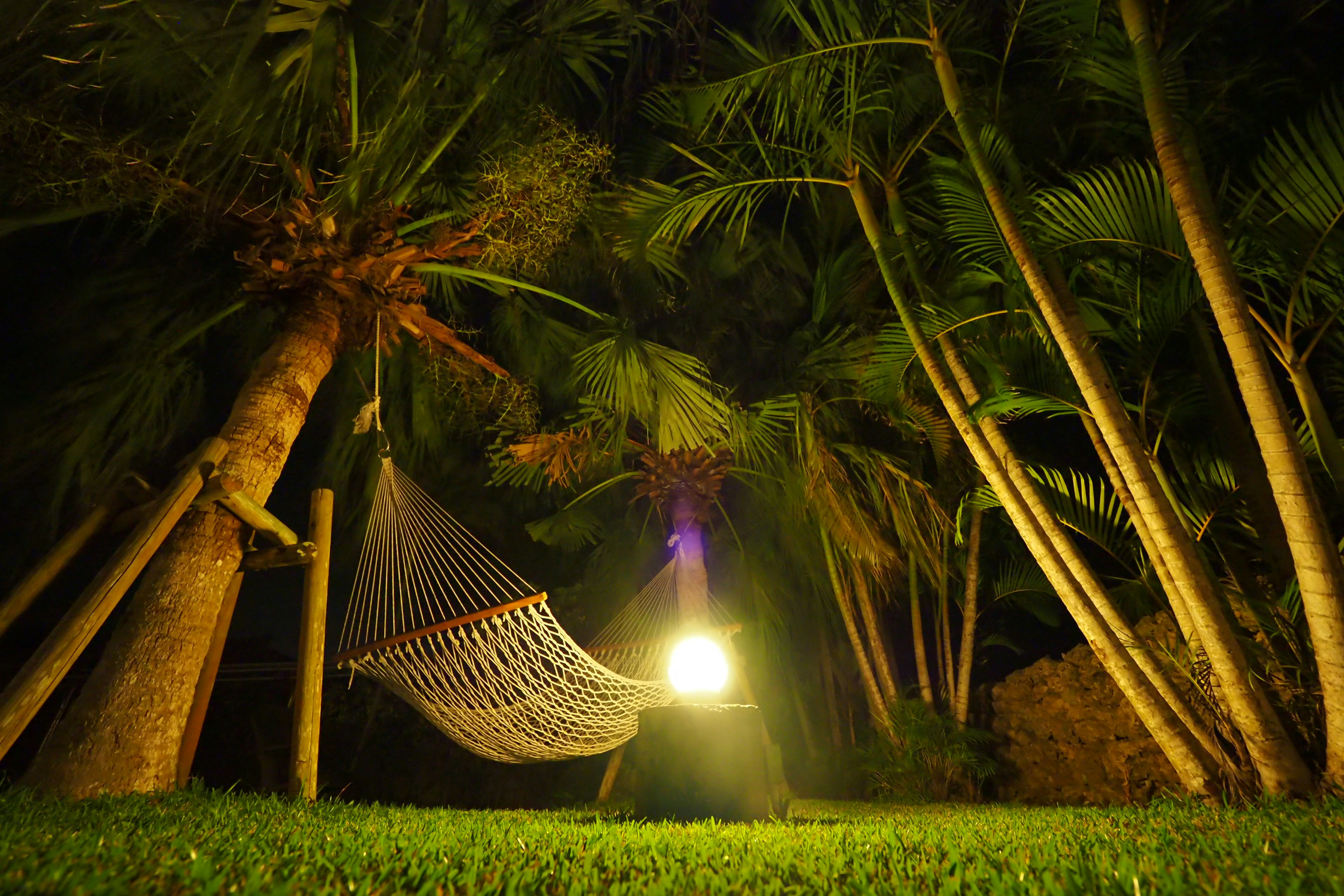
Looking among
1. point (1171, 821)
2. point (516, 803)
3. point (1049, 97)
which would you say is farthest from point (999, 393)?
point (516, 803)

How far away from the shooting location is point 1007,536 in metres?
4.68

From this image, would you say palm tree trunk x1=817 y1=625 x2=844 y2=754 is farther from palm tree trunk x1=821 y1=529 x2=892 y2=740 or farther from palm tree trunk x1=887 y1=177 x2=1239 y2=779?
palm tree trunk x1=887 y1=177 x2=1239 y2=779

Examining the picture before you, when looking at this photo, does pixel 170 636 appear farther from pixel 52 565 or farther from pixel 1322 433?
pixel 1322 433

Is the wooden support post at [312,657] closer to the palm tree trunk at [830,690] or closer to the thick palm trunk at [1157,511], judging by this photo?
the thick palm trunk at [1157,511]

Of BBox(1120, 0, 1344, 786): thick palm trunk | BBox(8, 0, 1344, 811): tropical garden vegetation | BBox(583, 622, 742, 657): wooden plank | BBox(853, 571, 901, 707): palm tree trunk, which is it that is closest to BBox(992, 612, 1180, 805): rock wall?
BBox(8, 0, 1344, 811): tropical garden vegetation

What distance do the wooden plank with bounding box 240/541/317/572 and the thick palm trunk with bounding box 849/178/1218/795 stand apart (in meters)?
2.36

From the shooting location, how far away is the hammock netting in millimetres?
2795

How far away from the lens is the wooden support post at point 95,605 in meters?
1.72

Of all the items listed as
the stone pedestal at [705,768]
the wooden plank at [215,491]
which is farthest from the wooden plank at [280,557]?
the stone pedestal at [705,768]

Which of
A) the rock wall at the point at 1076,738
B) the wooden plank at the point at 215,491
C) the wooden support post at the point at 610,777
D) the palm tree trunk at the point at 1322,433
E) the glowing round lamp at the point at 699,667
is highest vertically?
the palm tree trunk at the point at 1322,433

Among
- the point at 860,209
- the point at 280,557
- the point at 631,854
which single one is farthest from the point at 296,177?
the point at 631,854

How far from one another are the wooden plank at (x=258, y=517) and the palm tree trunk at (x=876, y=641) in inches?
126

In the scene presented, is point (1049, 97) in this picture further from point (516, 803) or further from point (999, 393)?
point (516, 803)

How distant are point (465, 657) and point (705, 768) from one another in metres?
1.11
